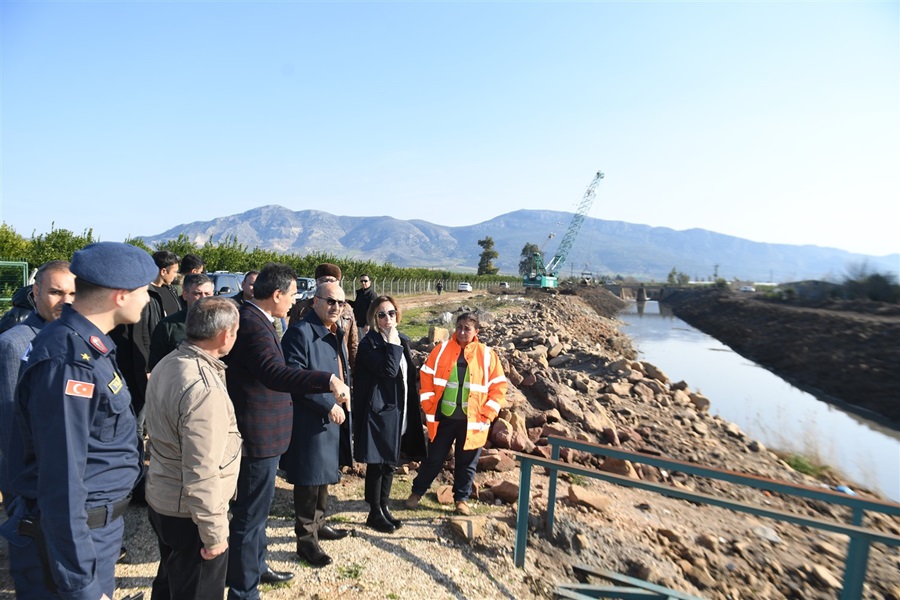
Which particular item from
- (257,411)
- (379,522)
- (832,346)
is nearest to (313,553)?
(379,522)

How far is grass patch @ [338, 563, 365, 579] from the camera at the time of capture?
3375 millimetres

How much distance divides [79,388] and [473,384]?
3.12 meters

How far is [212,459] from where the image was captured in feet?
6.75

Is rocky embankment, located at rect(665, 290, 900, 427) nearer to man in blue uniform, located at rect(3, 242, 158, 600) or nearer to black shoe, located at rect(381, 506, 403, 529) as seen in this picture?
black shoe, located at rect(381, 506, 403, 529)

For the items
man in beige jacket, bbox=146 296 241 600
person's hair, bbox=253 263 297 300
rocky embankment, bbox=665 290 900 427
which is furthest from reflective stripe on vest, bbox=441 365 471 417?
rocky embankment, bbox=665 290 900 427

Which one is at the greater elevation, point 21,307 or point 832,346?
point 21,307

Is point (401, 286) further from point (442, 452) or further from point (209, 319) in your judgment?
point (209, 319)

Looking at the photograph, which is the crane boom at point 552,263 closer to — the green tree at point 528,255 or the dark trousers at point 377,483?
the green tree at point 528,255

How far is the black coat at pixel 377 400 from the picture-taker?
384 centimetres

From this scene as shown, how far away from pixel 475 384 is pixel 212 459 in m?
2.67

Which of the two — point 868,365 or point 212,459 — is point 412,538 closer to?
point 212,459

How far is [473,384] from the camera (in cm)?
445

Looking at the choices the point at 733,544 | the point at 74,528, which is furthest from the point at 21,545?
the point at 733,544

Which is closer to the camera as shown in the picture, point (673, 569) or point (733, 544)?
point (673, 569)
